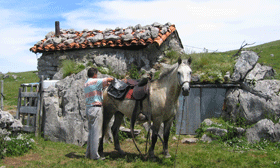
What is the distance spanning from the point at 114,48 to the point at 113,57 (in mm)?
475

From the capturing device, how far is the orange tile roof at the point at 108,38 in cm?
955

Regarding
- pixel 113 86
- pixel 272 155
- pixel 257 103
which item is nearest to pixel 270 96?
pixel 257 103

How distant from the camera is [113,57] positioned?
962 centimetres

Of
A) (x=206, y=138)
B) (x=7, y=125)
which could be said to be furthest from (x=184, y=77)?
(x=7, y=125)

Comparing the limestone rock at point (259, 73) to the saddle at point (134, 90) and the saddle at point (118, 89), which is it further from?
the saddle at point (118, 89)

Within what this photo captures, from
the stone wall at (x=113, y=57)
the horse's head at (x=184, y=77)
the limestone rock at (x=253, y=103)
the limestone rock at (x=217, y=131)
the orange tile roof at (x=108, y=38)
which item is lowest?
the limestone rock at (x=217, y=131)

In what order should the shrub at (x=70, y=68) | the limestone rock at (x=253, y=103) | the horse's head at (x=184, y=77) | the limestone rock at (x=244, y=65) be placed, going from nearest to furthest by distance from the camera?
the horse's head at (x=184, y=77) → the limestone rock at (x=253, y=103) → the limestone rock at (x=244, y=65) → the shrub at (x=70, y=68)

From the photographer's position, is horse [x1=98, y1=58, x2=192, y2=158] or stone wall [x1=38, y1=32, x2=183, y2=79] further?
stone wall [x1=38, y1=32, x2=183, y2=79]

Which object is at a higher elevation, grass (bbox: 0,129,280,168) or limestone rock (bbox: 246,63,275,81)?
limestone rock (bbox: 246,63,275,81)

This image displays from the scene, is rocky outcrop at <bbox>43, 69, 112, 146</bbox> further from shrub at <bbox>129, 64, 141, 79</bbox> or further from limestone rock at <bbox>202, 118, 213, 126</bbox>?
limestone rock at <bbox>202, 118, 213, 126</bbox>

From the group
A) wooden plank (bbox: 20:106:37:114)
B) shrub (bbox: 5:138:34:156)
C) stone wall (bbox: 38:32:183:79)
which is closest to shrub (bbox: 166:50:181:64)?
stone wall (bbox: 38:32:183:79)

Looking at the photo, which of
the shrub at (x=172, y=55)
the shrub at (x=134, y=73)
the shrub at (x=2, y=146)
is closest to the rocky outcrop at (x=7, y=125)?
the shrub at (x=2, y=146)

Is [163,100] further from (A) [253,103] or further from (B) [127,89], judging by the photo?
(A) [253,103]

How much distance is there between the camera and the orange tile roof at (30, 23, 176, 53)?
955 cm
